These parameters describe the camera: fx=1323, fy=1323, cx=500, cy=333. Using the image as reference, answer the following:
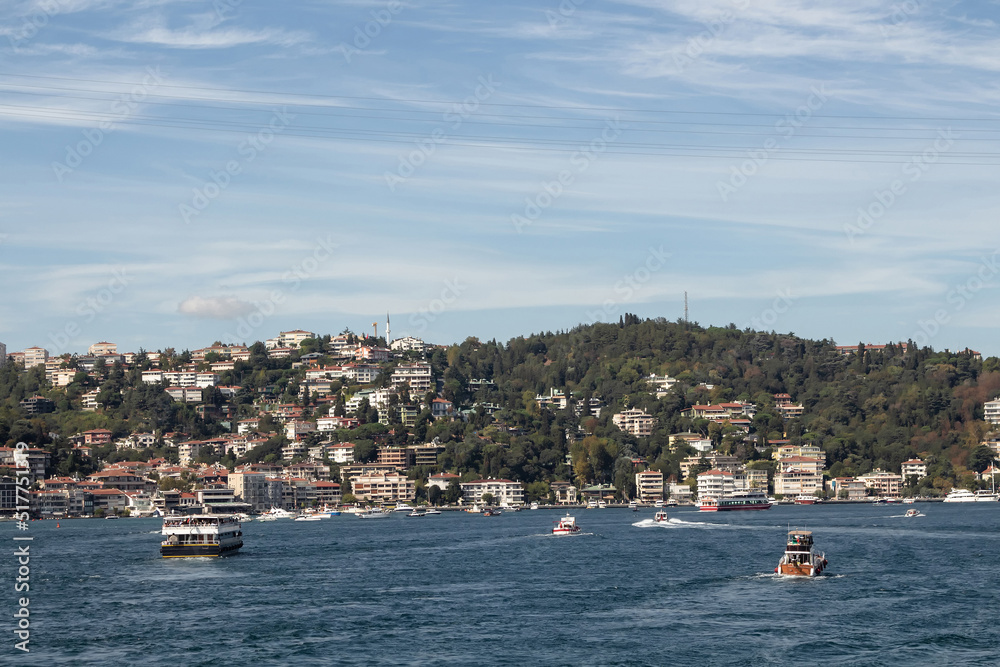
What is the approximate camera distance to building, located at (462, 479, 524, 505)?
170 m

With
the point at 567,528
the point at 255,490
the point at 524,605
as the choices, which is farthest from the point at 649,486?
the point at 524,605

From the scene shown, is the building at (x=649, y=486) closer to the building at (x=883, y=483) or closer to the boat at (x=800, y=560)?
the building at (x=883, y=483)

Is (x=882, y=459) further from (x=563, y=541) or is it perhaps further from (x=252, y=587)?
(x=252, y=587)

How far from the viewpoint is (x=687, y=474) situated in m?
187

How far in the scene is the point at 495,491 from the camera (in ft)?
562

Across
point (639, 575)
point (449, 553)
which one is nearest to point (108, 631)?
point (639, 575)

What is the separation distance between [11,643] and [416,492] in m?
136

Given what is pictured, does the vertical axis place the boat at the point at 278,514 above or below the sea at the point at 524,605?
below

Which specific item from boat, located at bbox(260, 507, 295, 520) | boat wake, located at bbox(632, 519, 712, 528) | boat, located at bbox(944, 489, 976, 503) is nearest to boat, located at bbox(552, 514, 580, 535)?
boat wake, located at bbox(632, 519, 712, 528)

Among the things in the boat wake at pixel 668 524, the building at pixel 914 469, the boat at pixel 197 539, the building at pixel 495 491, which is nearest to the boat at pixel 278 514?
the building at pixel 495 491

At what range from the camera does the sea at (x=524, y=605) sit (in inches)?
1499

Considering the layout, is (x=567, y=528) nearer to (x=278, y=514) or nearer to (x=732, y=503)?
(x=732, y=503)

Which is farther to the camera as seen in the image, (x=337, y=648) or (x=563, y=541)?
(x=563, y=541)

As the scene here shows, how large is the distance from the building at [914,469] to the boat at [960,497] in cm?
1181
